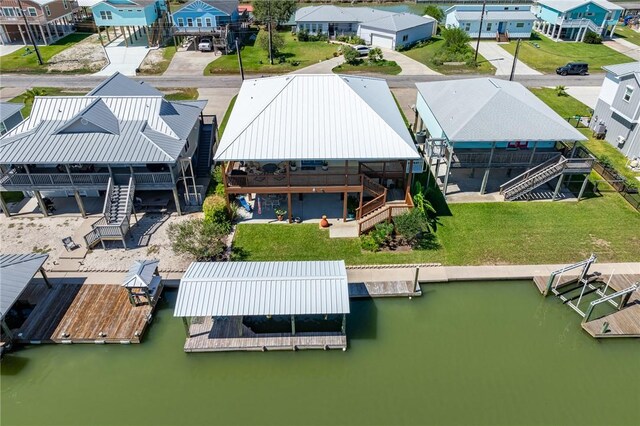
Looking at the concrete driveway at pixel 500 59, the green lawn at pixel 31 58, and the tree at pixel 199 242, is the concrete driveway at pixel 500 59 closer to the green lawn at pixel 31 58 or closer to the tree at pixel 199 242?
the tree at pixel 199 242

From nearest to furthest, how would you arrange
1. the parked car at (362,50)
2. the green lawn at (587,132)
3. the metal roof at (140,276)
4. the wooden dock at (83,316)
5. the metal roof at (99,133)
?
the wooden dock at (83,316), the metal roof at (140,276), the metal roof at (99,133), the green lawn at (587,132), the parked car at (362,50)

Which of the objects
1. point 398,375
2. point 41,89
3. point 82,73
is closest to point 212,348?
point 398,375

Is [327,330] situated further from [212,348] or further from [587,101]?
[587,101]

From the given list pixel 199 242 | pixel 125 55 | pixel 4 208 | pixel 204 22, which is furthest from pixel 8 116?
pixel 204 22

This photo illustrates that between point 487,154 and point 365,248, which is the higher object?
point 487,154

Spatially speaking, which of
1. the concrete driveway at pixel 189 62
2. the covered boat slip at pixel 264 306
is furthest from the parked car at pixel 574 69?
the covered boat slip at pixel 264 306
